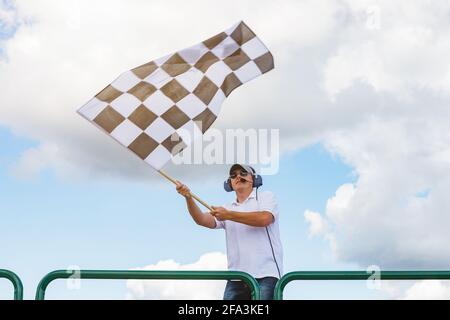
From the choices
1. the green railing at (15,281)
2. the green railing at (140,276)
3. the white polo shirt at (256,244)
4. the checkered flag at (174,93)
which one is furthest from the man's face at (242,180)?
the green railing at (15,281)

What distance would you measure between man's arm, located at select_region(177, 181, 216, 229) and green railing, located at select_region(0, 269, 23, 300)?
145cm

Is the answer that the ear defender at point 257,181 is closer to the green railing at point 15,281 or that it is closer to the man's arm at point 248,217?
the man's arm at point 248,217

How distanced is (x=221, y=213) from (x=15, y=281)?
1.61m

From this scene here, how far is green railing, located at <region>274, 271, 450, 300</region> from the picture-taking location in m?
4.99

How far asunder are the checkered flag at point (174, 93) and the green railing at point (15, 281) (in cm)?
144

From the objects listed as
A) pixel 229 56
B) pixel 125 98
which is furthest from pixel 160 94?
pixel 229 56

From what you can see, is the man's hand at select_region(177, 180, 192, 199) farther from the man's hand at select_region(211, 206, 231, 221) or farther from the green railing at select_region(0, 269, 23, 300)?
the green railing at select_region(0, 269, 23, 300)

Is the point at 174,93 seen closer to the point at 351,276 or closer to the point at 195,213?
the point at 195,213

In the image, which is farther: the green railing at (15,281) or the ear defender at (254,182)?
the ear defender at (254,182)

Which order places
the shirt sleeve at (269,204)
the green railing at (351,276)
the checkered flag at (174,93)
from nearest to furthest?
1. the green railing at (351,276)
2. the shirt sleeve at (269,204)
3. the checkered flag at (174,93)

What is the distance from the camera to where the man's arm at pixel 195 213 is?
19.2ft
